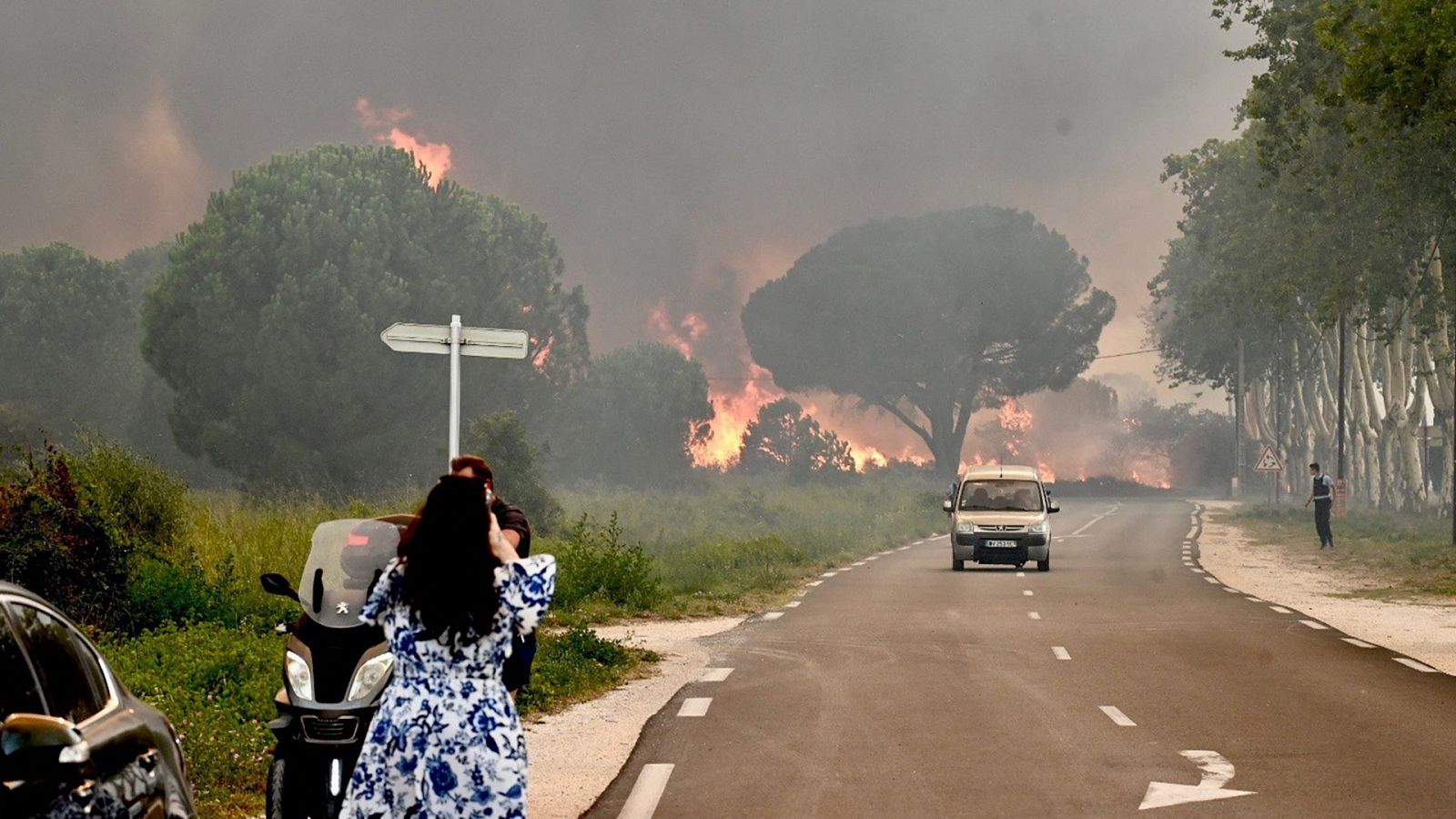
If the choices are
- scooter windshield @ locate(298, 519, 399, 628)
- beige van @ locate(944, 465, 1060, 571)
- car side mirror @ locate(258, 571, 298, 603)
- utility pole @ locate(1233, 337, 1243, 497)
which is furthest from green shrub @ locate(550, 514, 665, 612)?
utility pole @ locate(1233, 337, 1243, 497)

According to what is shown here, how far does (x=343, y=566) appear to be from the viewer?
8.10 meters

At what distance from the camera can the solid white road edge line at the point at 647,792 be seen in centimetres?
935

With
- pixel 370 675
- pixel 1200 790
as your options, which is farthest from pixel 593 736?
pixel 370 675

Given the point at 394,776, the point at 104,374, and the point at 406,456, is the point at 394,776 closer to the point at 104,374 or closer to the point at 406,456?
the point at 406,456

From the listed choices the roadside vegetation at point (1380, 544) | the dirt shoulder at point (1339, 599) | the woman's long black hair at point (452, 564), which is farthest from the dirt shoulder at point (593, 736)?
the roadside vegetation at point (1380, 544)

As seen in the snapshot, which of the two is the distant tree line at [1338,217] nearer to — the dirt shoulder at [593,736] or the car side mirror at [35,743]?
the dirt shoulder at [593,736]

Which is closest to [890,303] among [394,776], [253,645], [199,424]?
[199,424]

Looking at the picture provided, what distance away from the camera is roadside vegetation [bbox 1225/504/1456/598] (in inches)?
1256

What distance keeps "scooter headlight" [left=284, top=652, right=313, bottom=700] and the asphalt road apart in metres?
2.06

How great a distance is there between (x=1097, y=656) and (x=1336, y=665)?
2221 mm

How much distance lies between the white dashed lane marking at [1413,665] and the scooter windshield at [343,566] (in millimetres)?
11328

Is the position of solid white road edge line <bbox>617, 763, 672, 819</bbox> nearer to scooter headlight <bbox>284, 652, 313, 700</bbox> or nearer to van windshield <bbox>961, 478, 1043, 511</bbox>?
scooter headlight <bbox>284, 652, 313, 700</bbox>

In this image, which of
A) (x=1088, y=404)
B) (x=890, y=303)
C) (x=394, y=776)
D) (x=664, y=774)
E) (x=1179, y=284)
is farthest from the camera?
(x=1088, y=404)

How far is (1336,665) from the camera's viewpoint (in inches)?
670
